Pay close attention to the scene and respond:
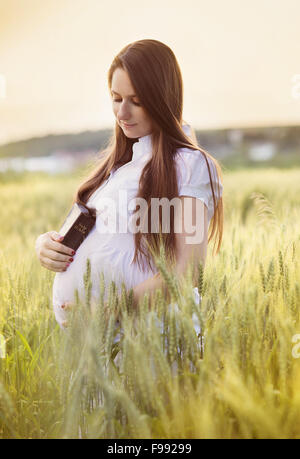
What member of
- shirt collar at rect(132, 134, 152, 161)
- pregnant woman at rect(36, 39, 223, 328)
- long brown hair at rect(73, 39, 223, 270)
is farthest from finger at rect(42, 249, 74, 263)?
shirt collar at rect(132, 134, 152, 161)

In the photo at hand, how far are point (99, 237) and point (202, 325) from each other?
19.0 inches

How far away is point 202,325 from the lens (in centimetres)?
84

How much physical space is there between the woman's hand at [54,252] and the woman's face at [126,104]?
14.5 inches

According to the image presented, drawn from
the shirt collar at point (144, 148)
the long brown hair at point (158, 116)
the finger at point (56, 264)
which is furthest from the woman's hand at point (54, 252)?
the shirt collar at point (144, 148)

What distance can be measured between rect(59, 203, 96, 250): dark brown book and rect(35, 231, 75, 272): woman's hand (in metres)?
0.02

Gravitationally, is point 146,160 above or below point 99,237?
above

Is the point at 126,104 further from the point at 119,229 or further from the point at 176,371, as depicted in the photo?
the point at 176,371

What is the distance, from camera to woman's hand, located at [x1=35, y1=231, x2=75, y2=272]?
4.02 ft

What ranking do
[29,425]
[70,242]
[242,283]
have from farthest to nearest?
[70,242] < [242,283] < [29,425]

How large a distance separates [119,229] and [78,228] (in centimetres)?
11

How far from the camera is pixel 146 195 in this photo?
117cm

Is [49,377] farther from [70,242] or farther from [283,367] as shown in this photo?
[283,367]

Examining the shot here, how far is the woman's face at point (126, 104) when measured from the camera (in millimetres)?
1167
